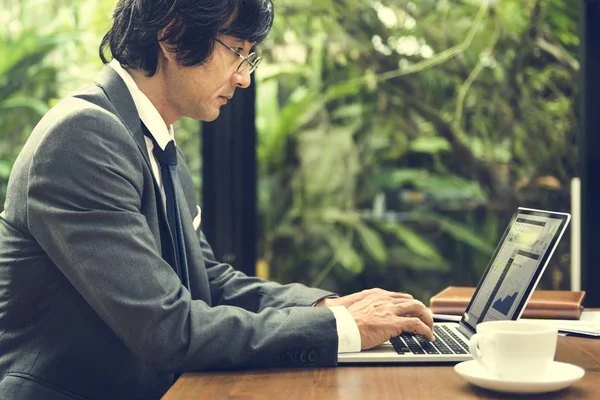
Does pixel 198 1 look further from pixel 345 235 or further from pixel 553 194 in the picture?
pixel 553 194

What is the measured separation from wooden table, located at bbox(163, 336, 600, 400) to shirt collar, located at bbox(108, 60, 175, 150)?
0.51 metres

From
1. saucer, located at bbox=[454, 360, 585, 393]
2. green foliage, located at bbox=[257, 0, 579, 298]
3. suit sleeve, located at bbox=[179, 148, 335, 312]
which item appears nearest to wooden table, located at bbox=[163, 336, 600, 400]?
saucer, located at bbox=[454, 360, 585, 393]

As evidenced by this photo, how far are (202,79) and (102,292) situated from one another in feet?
1.96

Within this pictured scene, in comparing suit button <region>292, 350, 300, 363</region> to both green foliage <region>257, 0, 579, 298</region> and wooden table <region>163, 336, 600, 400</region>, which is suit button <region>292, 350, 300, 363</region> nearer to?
wooden table <region>163, 336, 600, 400</region>

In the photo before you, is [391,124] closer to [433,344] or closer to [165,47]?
[165,47]

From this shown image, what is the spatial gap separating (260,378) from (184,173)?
0.85 metres

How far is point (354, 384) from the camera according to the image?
127 cm

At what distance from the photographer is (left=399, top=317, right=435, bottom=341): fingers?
149cm

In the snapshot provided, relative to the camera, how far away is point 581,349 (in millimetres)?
1505

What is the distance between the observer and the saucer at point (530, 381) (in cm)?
114

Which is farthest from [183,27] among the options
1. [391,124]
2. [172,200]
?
[391,124]

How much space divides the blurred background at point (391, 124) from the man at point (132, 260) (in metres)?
1.44

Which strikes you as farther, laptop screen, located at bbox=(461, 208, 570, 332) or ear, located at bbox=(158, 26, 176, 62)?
ear, located at bbox=(158, 26, 176, 62)

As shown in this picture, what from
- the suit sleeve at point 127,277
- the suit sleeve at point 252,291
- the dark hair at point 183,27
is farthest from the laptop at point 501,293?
the dark hair at point 183,27
